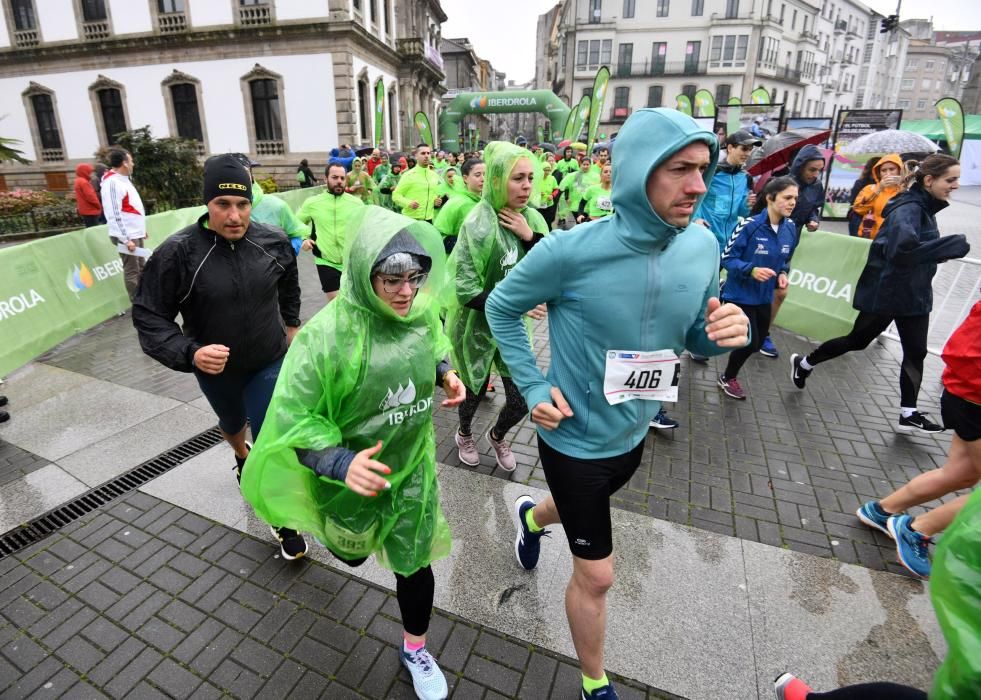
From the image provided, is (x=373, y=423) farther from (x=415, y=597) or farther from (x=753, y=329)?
(x=753, y=329)

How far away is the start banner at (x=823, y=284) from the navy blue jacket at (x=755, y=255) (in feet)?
6.92

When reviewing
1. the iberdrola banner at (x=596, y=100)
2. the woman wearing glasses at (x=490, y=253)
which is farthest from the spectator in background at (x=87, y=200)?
the iberdrola banner at (x=596, y=100)

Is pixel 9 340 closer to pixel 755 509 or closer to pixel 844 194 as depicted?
pixel 755 509

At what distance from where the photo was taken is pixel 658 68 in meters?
55.5

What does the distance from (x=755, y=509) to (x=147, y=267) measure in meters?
3.79

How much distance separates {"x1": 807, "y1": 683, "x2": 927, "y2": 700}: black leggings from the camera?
1.42 metres

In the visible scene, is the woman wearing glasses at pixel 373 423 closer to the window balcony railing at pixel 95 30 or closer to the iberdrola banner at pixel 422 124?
the iberdrola banner at pixel 422 124

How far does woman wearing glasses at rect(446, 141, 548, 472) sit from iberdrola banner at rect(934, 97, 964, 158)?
57.4 ft

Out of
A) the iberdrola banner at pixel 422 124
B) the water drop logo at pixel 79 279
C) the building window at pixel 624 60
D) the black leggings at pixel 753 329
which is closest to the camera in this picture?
the black leggings at pixel 753 329

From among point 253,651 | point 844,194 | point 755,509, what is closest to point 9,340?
point 253,651

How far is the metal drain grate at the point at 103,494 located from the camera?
3.24 m

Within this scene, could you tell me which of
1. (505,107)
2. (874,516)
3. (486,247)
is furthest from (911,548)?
(505,107)

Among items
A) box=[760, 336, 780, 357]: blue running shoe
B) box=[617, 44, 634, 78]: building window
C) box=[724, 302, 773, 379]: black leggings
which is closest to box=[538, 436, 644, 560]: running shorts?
box=[724, 302, 773, 379]: black leggings

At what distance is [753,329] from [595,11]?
6173cm
